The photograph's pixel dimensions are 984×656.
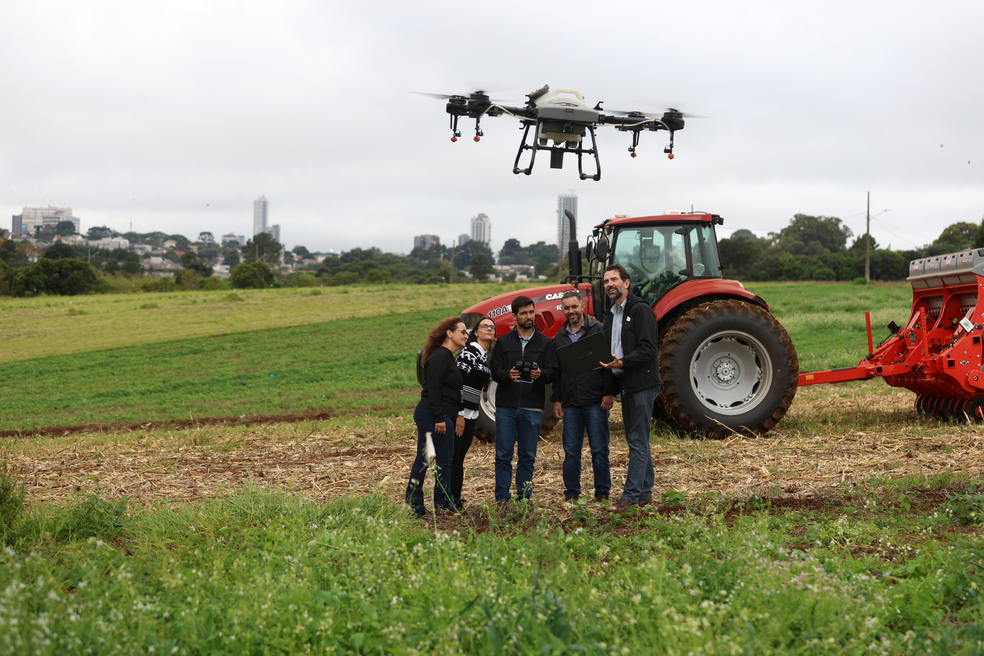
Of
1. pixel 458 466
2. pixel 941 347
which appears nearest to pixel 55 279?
pixel 458 466

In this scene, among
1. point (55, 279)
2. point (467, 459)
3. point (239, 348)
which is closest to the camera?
point (467, 459)

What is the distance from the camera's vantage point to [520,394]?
5.76 m

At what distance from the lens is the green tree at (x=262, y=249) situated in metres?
87.4

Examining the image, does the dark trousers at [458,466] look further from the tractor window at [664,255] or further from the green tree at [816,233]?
the green tree at [816,233]

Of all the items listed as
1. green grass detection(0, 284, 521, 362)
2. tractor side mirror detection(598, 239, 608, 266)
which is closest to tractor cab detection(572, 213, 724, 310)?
tractor side mirror detection(598, 239, 608, 266)

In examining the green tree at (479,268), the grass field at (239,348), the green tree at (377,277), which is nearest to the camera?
the grass field at (239,348)

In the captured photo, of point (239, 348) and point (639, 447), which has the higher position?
point (639, 447)

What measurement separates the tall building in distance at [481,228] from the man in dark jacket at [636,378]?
5668 inches

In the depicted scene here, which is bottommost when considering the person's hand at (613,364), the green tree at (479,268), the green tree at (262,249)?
the person's hand at (613,364)

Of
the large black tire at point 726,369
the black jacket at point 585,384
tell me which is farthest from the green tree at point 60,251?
the black jacket at point 585,384

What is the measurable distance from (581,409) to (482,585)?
230 centimetres

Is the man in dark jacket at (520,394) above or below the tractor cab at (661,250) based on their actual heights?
below

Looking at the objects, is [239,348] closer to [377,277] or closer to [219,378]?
[219,378]

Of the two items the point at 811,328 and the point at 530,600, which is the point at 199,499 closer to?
the point at 530,600
